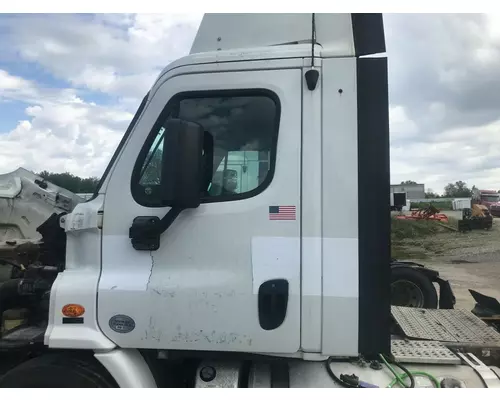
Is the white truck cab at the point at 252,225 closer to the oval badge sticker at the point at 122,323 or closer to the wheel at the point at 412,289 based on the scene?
the oval badge sticker at the point at 122,323

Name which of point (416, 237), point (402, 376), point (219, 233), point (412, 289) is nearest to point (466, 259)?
point (416, 237)

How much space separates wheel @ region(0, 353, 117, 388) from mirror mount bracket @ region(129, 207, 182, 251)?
735mm

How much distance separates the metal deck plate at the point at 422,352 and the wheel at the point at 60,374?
1748 millimetres

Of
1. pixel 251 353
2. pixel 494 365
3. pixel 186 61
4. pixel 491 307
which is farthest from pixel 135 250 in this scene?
pixel 491 307

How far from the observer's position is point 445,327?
3.25 metres

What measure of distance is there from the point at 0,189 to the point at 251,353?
10.6ft

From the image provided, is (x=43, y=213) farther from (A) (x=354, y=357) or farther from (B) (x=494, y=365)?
(B) (x=494, y=365)

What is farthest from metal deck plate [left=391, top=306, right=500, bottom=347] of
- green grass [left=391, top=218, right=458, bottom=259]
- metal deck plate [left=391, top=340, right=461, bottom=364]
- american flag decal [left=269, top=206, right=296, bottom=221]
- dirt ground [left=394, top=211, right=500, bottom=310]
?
green grass [left=391, top=218, right=458, bottom=259]

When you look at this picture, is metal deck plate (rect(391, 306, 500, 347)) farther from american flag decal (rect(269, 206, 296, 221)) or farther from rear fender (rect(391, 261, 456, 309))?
american flag decal (rect(269, 206, 296, 221))

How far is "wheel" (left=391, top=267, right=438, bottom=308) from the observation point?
461 centimetres

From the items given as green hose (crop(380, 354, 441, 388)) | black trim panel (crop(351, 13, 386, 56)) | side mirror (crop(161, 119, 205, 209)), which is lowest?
green hose (crop(380, 354, 441, 388))

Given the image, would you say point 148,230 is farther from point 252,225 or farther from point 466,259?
point 466,259

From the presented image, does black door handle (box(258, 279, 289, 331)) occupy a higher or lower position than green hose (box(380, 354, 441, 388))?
higher

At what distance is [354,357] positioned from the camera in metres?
2.41
